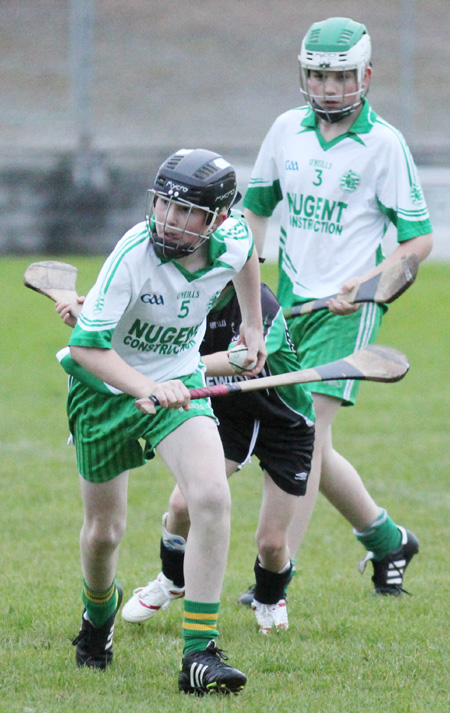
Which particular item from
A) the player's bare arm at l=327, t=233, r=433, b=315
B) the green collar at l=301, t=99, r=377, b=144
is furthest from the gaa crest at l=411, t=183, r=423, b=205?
the green collar at l=301, t=99, r=377, b=144

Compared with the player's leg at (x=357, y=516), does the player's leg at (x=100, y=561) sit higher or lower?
higher

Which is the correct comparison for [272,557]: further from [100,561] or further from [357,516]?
[100,561]

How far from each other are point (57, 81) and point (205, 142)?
176 inches

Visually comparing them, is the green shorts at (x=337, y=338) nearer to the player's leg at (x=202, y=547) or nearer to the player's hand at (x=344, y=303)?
the player's hand at (x=344, y=303)

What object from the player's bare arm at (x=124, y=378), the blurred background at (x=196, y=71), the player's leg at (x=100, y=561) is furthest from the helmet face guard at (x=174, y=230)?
the blurred background at (x=196, y=71)

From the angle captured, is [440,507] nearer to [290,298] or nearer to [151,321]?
[290,298]

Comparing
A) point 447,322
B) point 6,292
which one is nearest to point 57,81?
point 6,292

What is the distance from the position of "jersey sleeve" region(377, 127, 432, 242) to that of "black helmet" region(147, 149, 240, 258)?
1.33 metres

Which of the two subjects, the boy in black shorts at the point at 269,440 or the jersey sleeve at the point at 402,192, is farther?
the jersey sleeve at the point at 402,192

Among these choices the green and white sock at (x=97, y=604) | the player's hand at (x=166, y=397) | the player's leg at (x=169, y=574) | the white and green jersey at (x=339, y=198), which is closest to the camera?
the player's hand at (x=166, y=397)

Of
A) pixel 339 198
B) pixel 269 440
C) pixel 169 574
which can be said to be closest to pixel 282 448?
pixel 269 440

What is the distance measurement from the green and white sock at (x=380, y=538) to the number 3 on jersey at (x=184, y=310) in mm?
1667

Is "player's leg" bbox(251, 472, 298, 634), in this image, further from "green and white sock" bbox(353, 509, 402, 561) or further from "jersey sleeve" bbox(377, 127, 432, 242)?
"jersey sleeve" bbox(377, 127, 432, 242)

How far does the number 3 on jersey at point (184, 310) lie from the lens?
3.30 meters
